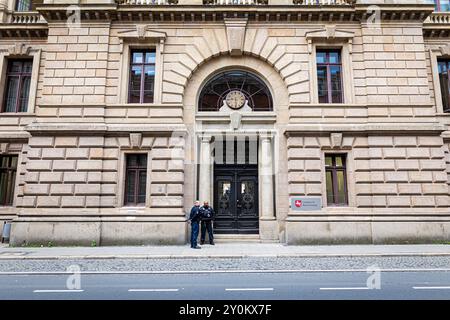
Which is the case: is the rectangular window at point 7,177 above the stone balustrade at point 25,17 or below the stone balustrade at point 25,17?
below

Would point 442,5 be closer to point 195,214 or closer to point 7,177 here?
point 195,214

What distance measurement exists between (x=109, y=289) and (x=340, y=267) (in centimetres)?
676

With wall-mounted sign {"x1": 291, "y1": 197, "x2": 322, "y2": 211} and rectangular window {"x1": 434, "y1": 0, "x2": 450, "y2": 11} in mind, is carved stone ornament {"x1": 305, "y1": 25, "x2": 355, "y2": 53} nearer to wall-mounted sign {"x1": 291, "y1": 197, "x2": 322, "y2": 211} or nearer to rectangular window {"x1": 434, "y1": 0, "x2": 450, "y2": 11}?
rectangular window {"x1": 434, "y1": 0, "x2": 450, "y2": 11}

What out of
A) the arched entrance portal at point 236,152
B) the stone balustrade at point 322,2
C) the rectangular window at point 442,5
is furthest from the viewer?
the rectangular window at point 442,5

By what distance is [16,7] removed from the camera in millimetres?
18172

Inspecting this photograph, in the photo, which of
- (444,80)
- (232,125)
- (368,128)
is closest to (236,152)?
(232,125)

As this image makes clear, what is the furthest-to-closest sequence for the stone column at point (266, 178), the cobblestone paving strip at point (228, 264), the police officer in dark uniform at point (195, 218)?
the stone column at point (266, 178) → the police officer in dark uniform at point (195, 218) → the cobblestone paving strip at point (228, 264)

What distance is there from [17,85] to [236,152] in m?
13.2

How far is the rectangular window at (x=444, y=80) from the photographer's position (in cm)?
1697

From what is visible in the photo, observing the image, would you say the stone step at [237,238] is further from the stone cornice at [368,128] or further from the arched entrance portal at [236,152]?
the stone cornice at [368,128]

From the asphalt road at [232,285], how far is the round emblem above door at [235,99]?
372 inches

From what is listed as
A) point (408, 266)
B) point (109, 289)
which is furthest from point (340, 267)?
point (109, 289)

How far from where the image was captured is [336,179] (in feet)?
48.9

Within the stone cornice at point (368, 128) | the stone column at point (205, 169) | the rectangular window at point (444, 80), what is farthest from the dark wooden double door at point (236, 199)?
the rectangular window at point (444, 80)
